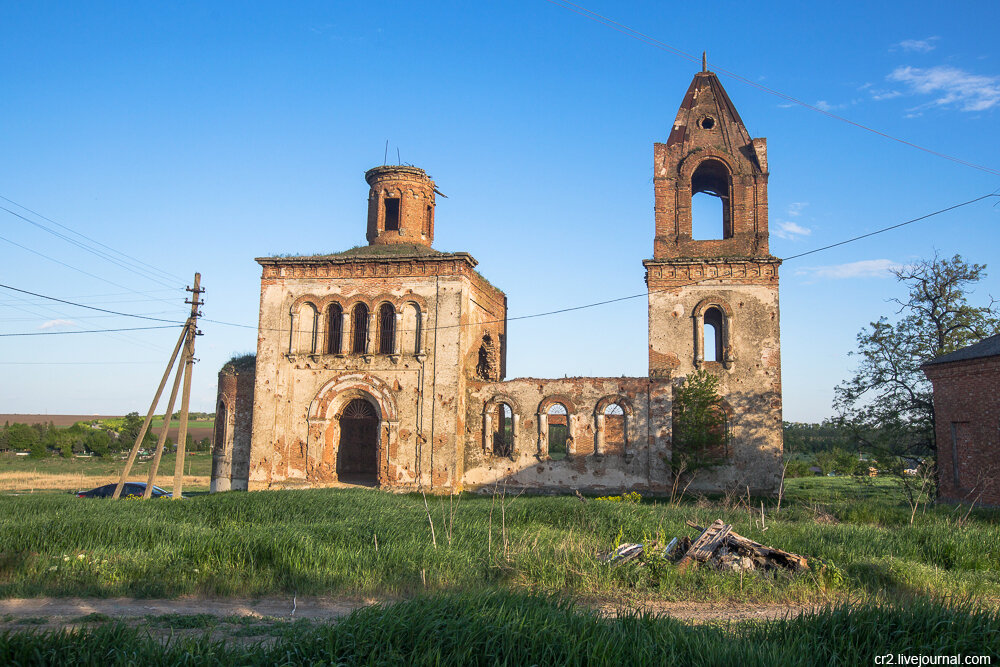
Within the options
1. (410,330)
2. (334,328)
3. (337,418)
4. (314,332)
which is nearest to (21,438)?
(314,332)

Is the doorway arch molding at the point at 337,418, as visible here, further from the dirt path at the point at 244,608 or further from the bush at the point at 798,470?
the bush at the point at 798,470

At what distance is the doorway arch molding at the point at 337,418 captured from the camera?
Result: 73.3 ft

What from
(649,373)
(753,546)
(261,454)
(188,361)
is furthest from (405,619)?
(261,454)

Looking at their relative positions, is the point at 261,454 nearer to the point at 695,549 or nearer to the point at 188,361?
the point at 188,361

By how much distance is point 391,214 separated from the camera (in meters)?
26.4

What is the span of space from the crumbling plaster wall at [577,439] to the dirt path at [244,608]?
527 inches

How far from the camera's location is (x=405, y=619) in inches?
215

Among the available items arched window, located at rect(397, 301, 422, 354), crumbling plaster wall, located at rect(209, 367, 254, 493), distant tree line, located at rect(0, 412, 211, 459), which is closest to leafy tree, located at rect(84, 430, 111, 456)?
distant tree line, located at rect(0, 412, 211, 459)

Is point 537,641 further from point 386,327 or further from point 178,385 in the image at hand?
point 386,327

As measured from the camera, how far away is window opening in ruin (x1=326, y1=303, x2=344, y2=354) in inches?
939

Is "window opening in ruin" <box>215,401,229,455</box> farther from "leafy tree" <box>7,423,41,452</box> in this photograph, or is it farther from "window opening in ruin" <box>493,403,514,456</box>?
"leafy tree" <box>7,423,41,452</box>

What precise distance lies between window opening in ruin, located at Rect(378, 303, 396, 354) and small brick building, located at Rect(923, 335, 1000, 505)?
16.0 metres

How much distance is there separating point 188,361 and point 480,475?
9499mm

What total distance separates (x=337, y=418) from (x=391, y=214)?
825cm
